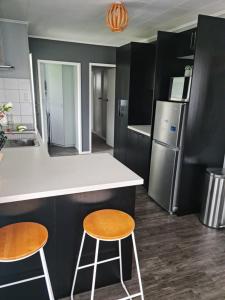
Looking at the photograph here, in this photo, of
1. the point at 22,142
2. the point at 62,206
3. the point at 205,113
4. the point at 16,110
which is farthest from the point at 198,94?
the point at 16,110

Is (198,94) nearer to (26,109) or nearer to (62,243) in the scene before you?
(62,243)

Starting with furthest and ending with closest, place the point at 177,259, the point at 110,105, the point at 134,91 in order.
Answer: the point at 110,105
the point at 134,91
the point at 177,259

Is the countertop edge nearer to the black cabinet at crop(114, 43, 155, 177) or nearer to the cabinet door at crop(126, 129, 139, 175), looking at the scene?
the black cabinet at crop(114, 43, 155, 177)

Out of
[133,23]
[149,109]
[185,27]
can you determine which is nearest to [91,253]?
[149,109]

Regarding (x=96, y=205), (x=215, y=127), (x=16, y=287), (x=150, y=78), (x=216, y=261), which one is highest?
(x=150, y=78)

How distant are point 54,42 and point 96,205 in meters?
4.24

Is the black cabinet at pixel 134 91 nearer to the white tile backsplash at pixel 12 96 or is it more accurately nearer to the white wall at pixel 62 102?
Answer: the white wall at pixel 62 102

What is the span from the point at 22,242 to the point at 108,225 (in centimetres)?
50

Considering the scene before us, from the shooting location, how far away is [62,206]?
59.1 inches

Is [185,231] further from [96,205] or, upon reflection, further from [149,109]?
[149,109]

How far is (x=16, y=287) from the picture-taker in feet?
4.88

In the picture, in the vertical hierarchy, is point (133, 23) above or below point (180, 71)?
above

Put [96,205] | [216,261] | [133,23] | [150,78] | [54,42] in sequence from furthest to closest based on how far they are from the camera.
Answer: [54,42], [150,78], [133,23], [216,261], [96,205]

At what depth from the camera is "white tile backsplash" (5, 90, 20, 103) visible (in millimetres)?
3408
